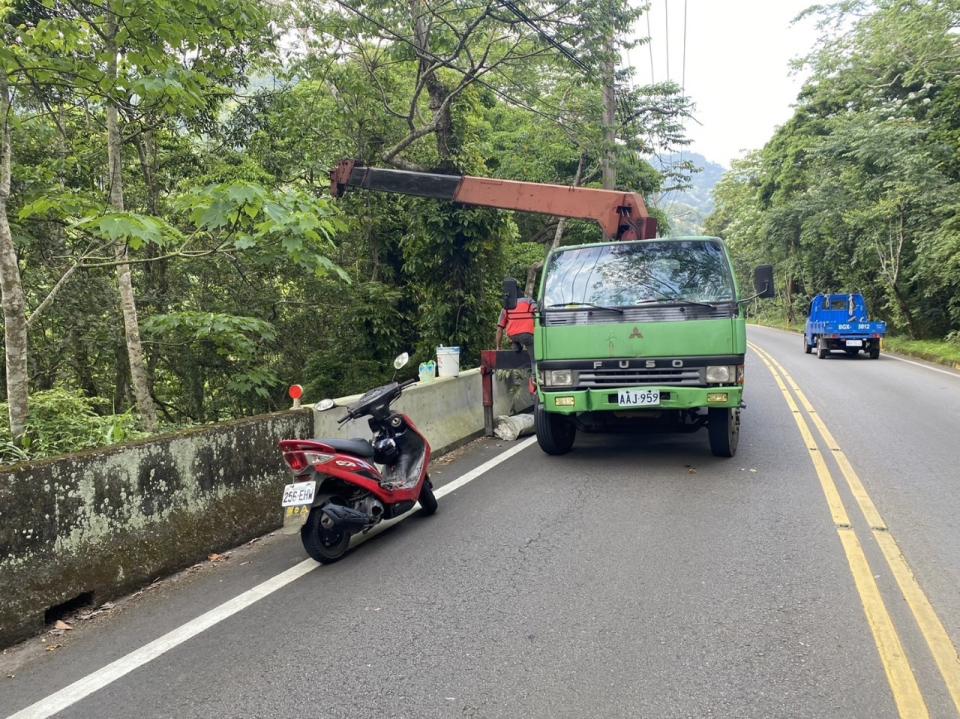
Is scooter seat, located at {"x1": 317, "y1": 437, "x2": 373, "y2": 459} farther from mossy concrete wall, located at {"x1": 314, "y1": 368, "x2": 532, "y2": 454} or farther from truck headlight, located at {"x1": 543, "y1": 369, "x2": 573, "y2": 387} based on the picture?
truck headlight, located at {"x1": 543, "y1": 369, "x2": 573, "y2": 387}

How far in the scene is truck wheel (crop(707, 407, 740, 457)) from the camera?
23.8 feet

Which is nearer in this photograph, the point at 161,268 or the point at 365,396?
the point at 365,396

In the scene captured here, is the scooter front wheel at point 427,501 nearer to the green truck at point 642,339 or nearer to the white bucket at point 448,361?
the green truck at point 642,339

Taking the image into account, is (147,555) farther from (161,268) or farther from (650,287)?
(161,268)

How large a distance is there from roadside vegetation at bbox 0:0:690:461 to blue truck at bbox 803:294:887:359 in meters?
9.53

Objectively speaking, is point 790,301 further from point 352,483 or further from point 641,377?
point 352,483

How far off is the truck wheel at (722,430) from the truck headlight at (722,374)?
40cm

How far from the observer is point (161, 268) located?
44.6 ft

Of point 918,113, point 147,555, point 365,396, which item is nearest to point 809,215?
point 918,113

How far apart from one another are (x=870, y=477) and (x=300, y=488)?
17.9 ft

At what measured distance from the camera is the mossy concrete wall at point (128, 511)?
3678mm

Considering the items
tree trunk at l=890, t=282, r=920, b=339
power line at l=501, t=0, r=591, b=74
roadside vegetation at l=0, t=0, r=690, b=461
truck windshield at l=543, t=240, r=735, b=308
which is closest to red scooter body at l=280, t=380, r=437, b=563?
roadside vegetation at l=0, t=0, r=690, b=461

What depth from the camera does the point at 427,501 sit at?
575cm

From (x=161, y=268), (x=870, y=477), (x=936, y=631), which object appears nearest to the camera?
(x=936, y=631)
